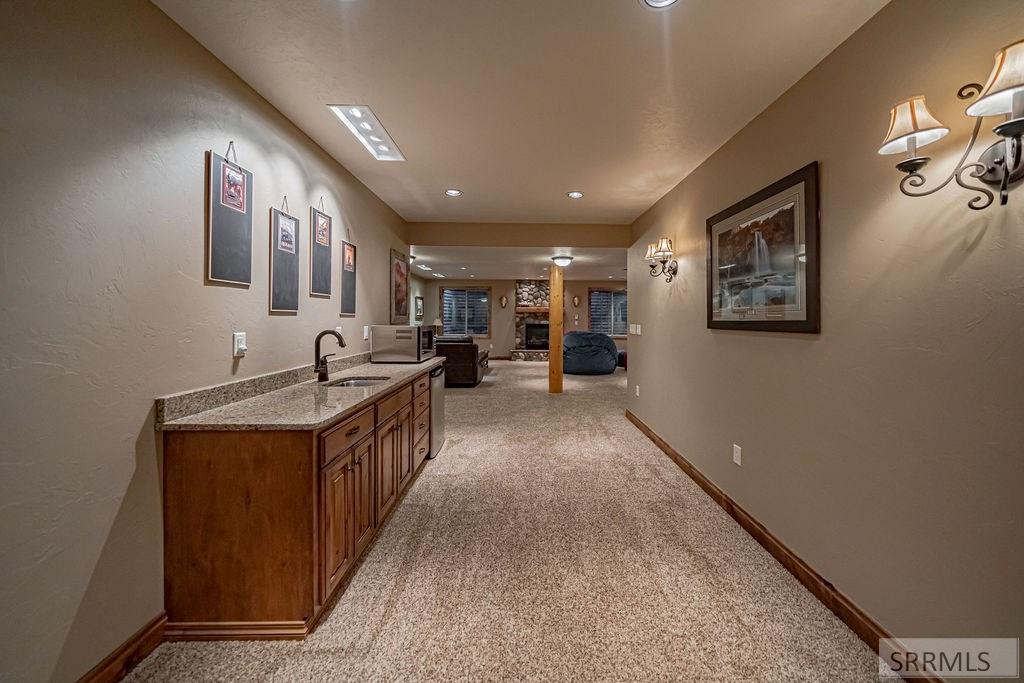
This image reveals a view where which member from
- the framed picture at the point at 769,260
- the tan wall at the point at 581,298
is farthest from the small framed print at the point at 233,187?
the tan wall at the point at 581,298

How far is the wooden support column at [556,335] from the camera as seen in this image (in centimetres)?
713

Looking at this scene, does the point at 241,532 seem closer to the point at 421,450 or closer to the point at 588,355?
the point at 421,450

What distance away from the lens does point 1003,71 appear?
3.47 ft

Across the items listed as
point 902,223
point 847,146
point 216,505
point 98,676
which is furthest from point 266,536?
point 847,146

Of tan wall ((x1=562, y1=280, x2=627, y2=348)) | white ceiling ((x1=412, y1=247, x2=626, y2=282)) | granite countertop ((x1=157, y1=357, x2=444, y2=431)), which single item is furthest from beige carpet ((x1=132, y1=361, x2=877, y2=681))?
tan wall ((x1=562, y1=280, x2=627, y2=348))

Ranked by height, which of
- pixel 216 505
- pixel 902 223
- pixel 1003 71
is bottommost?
pixel 216 505

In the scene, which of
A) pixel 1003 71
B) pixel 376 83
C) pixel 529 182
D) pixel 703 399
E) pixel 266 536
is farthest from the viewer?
pixel 529 182

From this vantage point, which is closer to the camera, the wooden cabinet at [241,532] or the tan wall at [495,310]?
the wooden cabinet at [241,532]

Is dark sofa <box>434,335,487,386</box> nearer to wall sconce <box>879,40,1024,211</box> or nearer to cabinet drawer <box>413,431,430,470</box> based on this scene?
cabinet drawer <box>413,431,430,470</box>

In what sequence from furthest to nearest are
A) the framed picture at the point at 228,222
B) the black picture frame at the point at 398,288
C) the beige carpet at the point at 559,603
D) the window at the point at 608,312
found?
the window at the point at 608,312 < the black picture frame at the point at 398,288 < the framed picture at the point at 228,222 < the beige carpet at the point at 559,603

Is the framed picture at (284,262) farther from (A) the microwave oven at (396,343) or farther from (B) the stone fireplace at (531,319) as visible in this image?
(B) the stone fireplace at (531,319)

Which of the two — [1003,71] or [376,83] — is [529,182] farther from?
[1003,71]

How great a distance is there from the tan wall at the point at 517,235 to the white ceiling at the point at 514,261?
39 cm

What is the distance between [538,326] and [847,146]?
1078 centimetres
